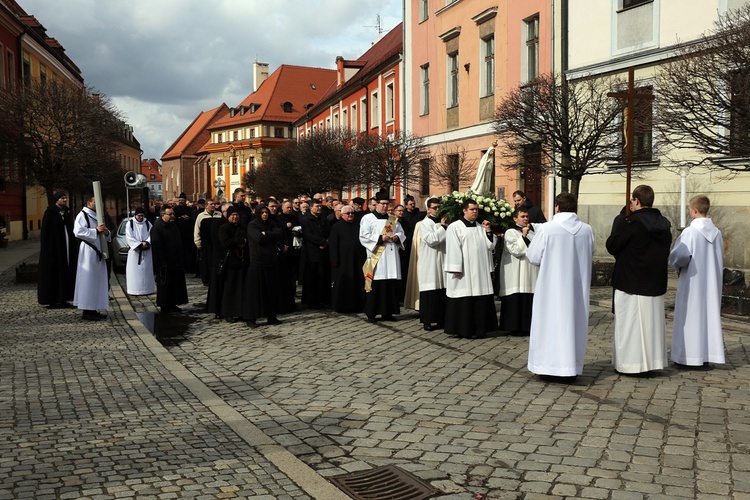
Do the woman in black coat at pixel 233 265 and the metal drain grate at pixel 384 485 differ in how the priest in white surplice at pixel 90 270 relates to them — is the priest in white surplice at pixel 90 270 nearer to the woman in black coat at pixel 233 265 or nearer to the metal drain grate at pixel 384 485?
the woman in black coat at pixel 233 265

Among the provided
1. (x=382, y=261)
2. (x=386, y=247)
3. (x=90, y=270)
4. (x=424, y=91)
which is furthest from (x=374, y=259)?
(x=424, y=91)

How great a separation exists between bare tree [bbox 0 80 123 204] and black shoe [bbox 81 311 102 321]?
9.60m

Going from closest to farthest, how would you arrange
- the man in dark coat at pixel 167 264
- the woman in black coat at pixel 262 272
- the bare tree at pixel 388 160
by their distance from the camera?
1. the woman in black coat at pixel 262 272
2. the man in dark coat at pixel 167 264
3. the bare tree at pixel 388 160

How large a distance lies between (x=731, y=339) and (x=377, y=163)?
1963cm

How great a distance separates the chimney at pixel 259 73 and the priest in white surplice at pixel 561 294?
93.4 metres

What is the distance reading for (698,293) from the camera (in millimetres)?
8883

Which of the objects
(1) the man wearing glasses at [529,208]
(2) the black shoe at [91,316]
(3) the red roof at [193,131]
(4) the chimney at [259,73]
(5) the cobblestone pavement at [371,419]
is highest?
(4) the chimney at [259,73]

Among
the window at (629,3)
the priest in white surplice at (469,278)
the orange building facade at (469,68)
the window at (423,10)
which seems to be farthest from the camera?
the window at (423,10)

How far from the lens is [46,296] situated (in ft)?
46.4

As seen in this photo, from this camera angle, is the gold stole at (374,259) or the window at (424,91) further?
the window at (424,91)

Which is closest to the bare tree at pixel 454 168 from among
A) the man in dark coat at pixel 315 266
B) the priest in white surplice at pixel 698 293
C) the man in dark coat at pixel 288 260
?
the man in dark coat at pixel 288 260

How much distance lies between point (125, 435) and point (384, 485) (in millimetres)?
2097

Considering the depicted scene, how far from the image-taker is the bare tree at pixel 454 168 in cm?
2822

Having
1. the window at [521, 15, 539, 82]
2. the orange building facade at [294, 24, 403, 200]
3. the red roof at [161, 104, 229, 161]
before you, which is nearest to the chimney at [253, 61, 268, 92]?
the red roof at [161, 104, 229, 161]
